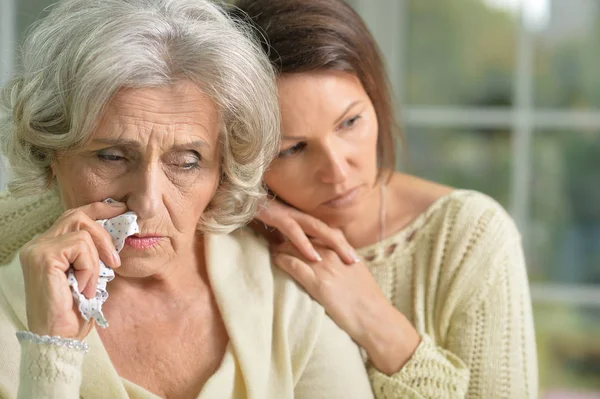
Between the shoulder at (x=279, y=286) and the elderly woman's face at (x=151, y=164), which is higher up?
the elderly woman's face at (x=151, y=164)

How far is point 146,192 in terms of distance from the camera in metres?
1.53

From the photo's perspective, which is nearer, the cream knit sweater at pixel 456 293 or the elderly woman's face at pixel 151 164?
the elderly woman's face at pixel 151 164

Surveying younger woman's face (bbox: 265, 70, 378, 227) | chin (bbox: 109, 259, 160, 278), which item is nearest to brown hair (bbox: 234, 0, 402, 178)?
younger woman's face (bbox: 265, 70, 378, 227)

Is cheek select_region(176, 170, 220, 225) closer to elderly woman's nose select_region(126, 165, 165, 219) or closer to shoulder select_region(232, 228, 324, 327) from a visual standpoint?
elderly woman's nose select_region(126, 165, 165, 219)

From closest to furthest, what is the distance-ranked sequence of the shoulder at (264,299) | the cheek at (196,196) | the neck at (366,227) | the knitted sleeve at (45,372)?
the knitted sleeve at (45,372)
the cheek at (196,196)
the shoulder at (264,299)
the neck at (366,227)

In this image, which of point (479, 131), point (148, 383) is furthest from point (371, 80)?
point (479, 131)

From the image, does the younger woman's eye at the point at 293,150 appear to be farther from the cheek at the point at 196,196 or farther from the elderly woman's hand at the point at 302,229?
the cheek at the point at 196,196

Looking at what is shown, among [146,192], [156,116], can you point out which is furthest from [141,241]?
[156,116]

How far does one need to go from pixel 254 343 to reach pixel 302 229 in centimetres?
33

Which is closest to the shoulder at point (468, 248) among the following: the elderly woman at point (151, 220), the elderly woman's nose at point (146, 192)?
the elderly woman at point (151, 220)

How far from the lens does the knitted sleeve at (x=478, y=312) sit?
6.39 feet

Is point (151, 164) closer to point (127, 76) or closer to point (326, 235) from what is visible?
point (127, 76)

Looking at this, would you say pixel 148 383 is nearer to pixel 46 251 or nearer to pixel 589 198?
pixel 46 251

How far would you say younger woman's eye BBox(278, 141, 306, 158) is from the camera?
74.8 inches
